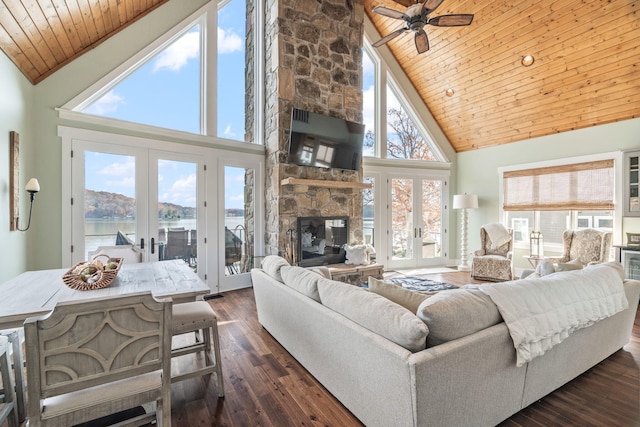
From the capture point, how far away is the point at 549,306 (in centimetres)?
185

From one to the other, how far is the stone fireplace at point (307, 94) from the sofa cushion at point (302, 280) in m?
2.17

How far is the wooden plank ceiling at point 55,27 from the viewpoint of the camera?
2.69 meters

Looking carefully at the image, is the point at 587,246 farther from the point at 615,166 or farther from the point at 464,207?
the point at 464,207

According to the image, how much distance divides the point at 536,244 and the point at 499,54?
144 inches

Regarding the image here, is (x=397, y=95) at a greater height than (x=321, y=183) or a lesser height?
greater

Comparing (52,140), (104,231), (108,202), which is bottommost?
(104,231)

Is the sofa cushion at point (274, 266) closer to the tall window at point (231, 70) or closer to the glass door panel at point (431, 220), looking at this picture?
the tall window at point (231, 70)

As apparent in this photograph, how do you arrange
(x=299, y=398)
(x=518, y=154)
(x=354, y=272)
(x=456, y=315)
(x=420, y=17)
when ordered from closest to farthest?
1. (x=456, y=315)
2. (x=299, y=398)
3. (x=420, y=17)
4. (x=354, y=272)
5. (x=518, y=154)

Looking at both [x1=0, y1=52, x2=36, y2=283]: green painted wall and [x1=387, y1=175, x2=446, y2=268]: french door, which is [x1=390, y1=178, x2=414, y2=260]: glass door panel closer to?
[x1=387, y1=175, x2=446, y2=268]: french door

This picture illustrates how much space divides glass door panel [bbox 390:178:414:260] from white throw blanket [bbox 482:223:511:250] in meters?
1.58

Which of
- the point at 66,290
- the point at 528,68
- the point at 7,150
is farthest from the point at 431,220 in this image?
the point at 7,150

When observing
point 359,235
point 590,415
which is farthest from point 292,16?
point 590,415

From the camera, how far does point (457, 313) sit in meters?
1.55

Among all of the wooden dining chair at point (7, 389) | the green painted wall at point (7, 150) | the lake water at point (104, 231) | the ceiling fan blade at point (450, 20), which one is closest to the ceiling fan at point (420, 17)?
the ceiling fan blade at point (450, 20)
